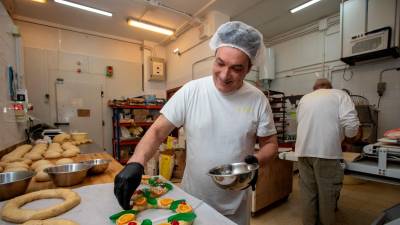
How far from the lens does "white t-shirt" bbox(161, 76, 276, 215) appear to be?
0.97m

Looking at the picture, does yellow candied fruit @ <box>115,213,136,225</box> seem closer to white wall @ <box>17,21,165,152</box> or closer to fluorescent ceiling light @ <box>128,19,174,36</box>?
fluorescent ceiling light @ <box>128,19,174,36</box>

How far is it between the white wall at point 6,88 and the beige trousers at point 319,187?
2.78 meters

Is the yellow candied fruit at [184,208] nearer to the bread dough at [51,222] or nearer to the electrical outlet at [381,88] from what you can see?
the bread dough at [51,222]

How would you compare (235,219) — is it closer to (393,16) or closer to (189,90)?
(189,90)

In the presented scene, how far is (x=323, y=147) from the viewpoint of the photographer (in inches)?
70.3

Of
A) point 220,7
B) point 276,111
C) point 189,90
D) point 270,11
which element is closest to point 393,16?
point 270,11

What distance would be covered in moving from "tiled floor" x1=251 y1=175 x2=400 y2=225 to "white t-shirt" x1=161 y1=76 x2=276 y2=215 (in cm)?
149

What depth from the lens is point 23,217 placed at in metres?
0.67

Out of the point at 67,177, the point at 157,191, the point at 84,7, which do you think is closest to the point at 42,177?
the point at 67,177

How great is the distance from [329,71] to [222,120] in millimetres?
3744

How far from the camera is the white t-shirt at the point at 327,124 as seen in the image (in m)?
1.75

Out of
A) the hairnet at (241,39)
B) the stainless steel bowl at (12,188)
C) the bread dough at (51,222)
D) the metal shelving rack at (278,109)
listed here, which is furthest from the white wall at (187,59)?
the bread dough at (51,222)

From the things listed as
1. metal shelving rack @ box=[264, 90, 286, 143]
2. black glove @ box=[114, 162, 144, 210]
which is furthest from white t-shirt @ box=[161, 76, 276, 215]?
metal shelving rack @ box=[264, 90, 286, 143]

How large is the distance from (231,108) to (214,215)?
0.49 m
